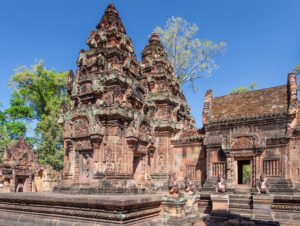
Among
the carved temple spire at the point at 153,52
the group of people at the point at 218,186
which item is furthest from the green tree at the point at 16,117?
the group of people at the point at 218,186

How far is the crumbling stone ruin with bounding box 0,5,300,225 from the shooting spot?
9938 millimetres

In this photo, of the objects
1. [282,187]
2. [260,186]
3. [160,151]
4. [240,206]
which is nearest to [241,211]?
[240,206]

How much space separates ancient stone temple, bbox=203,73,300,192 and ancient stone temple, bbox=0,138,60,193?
40.5 ft

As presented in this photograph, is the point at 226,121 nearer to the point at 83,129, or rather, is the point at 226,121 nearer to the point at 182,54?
the point at 83,129

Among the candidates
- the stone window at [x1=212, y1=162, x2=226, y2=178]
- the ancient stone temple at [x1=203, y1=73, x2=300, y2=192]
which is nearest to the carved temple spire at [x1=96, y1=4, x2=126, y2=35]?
the ancient stone temple at [x1=203, y1=73, x2=300, y2=192]

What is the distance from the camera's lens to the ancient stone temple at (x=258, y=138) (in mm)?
12320

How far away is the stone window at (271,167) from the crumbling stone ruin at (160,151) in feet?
0.14

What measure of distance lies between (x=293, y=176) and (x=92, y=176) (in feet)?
28.8

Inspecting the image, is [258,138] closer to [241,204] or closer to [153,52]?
[241,204]

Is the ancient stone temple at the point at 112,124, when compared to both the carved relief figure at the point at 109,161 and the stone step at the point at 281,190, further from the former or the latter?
the stone step at the point at 281,190

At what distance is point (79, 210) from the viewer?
8266mm

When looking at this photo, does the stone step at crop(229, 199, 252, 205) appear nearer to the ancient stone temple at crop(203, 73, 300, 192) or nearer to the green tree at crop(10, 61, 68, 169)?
the ancient stone temple at crop(203, 73, 300, 192)

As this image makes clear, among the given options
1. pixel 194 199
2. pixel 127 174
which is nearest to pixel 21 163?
pixel 127 174

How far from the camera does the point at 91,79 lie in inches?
491
